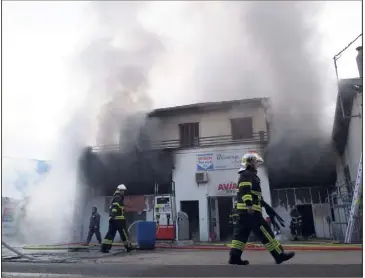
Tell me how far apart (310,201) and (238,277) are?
37.9 ft

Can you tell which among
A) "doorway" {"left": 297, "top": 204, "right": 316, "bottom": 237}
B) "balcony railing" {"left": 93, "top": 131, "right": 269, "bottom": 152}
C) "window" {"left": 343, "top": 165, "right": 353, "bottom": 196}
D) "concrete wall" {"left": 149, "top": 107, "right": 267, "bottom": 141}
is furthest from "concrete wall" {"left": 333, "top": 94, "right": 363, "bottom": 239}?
"concrete wall" {"left": 149, "top": 107, "right": 267, "bottom": 141}

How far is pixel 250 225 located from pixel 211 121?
39.4 ft

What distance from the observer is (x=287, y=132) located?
14.4 meters

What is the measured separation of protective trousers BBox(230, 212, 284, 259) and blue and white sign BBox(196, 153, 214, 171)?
1016 cm

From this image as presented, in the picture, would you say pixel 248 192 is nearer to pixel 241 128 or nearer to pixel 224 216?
pixel 224 216

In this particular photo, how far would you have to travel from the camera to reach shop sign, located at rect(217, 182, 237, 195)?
46.3 ft

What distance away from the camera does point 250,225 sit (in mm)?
4328

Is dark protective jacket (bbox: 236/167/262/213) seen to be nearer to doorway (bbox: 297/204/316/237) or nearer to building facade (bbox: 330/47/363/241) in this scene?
building facade (bbox: 330/47/363/241)

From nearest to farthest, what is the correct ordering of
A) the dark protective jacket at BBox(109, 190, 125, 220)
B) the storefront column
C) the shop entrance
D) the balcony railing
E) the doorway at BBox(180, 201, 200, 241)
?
the dark protective jacket at BBox(109, 190, 125, 220)
the storefront column
the shop entrance
the doorway at BBox(180, 201, 200, 241)
the balcony railing

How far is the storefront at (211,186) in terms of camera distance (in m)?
14.1

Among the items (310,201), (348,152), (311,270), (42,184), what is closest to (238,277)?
(311,270)

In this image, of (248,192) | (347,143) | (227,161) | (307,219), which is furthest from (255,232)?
(307,219)

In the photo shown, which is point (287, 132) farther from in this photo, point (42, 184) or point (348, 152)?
point (42, 184)

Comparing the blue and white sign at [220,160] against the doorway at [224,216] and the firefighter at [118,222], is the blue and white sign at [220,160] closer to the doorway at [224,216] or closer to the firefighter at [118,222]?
the doorway at [224,216]
